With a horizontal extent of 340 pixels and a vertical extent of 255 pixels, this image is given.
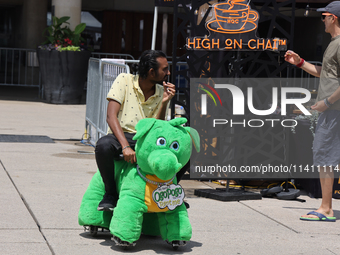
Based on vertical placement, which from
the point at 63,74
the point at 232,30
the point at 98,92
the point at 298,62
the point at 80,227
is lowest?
the point at 80,227

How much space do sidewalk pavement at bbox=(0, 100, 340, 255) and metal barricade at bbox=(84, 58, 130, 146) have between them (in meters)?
0.64

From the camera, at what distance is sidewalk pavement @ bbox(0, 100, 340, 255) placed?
13.8 feet

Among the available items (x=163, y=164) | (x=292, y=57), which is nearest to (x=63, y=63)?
(x=292, y=57)

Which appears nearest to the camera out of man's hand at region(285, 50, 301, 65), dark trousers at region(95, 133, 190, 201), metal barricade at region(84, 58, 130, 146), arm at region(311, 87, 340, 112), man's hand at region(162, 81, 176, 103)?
dark trousers at region(95, 133, 190, 201)

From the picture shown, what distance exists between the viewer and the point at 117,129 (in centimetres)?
427

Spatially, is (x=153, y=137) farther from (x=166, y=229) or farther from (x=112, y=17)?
(x=112, y=17)

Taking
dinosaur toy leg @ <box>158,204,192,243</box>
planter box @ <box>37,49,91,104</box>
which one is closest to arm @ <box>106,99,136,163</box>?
dinosaur toy leg @ <box>158,204,192,243</box>

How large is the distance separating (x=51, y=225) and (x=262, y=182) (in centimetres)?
302

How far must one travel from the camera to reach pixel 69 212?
5043 mm

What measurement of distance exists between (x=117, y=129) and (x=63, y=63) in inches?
410

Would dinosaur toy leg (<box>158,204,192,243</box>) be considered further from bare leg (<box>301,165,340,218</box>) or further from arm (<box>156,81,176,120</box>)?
bare leg (<box>301,165,340,218</box>)

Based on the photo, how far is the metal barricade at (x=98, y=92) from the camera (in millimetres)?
7812

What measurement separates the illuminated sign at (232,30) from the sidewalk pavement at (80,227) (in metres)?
1.71

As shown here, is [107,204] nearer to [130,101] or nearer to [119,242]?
[119,242]
